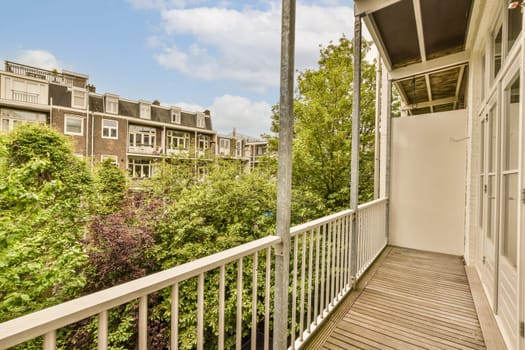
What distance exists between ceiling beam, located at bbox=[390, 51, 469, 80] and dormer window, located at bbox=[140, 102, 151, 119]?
15.8 metres

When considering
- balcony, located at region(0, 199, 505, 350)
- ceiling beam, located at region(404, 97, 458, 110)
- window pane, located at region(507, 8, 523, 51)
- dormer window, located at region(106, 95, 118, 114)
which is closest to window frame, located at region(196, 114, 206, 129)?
dormer window, located at region(106, 95, 118, 114)

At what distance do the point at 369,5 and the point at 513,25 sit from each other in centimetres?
129

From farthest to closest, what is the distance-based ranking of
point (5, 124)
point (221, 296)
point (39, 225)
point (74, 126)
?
point (74, 126) → point (5, 124) → point (39, 225) → point (221, 296)

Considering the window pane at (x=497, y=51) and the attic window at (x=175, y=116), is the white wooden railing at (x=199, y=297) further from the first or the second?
the attic window at (x=175, y=116)

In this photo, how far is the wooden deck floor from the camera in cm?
197

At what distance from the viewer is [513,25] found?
199 cm

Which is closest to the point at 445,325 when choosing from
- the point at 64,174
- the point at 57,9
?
the point at 57,9

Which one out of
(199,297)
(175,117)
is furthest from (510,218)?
(175,117)

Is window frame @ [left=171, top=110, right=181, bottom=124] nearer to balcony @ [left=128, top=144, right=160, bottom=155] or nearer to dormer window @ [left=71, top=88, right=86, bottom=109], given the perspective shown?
balcony @ [left=128, top=144, right=160, bottom=155]

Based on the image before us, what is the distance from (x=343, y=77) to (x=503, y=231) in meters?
6.61

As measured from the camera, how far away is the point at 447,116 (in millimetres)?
4094

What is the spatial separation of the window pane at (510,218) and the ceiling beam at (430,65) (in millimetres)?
2602

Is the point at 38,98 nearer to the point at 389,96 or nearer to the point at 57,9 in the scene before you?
the point at 57,9

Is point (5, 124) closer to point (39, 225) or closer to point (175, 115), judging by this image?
point (175, 115)
